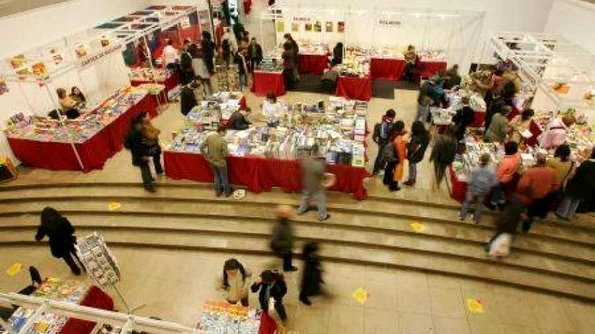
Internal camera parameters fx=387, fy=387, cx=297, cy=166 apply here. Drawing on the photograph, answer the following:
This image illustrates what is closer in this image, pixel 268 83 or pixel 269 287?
pixel 269 287

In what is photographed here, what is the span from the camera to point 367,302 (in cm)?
655

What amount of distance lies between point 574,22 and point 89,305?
13.6 metres

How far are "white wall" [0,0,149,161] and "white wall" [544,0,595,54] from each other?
13.2 meters

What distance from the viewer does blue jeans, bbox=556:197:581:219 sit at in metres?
7.18

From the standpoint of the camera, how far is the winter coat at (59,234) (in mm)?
6352

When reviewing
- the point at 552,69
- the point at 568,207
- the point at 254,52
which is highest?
the point at 552,69

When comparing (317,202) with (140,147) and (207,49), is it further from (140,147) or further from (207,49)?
(207,49)

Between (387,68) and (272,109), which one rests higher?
(272,109)

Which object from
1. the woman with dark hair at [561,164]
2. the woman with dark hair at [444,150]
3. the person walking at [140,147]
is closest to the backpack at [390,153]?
the woman with dark hair at [444,150]

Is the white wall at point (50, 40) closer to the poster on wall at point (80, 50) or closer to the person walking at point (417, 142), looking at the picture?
the poster on wall at point (80, 50)

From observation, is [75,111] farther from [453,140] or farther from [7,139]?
[453,140]

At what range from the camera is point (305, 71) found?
13914mm

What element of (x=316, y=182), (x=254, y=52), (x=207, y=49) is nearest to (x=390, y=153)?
(x=316, y=182)

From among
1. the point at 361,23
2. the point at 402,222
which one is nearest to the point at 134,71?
the point at 361,23
